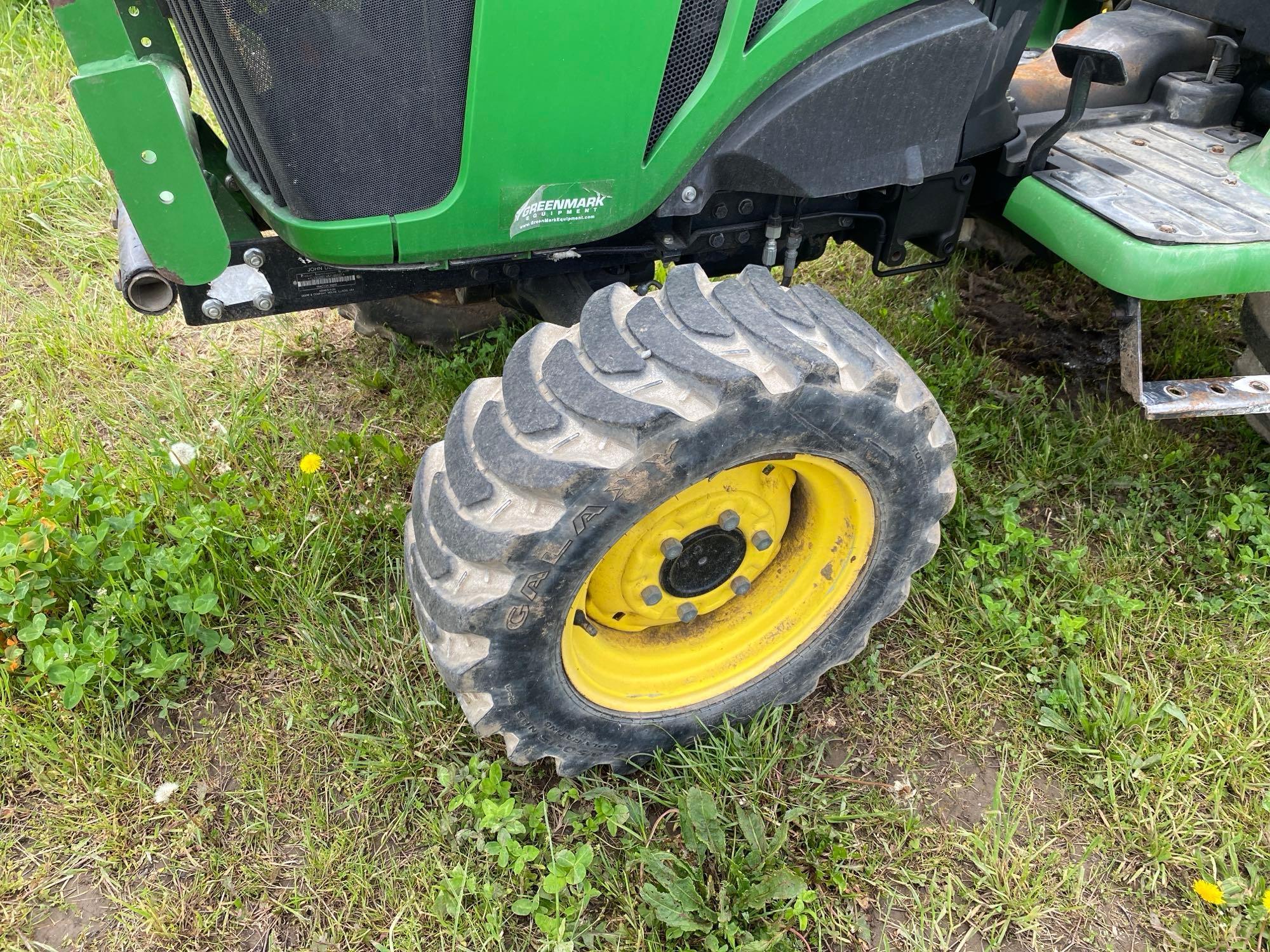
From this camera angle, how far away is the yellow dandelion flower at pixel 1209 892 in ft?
5.50

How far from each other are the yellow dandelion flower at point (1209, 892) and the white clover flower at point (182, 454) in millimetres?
2311

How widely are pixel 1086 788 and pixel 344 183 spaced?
5.87 ft

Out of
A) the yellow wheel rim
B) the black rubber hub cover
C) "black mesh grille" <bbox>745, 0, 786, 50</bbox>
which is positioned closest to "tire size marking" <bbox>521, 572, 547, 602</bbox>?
the yellow wheel rim

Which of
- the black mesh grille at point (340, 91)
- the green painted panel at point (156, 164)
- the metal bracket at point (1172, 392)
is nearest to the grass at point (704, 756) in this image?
the metal bracket at point (1172, 392)

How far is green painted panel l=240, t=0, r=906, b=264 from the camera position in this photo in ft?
4.73

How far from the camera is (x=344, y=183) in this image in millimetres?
1513

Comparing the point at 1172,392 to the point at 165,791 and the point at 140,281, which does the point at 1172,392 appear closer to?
the point at 140,281

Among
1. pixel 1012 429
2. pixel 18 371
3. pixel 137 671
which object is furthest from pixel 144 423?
pixel 1012 429

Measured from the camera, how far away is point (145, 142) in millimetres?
1390

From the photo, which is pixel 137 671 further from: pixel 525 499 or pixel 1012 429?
pixel 1012 429

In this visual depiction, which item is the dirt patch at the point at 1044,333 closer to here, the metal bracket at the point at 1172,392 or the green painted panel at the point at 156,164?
the metal bracket at the point at 1172,392

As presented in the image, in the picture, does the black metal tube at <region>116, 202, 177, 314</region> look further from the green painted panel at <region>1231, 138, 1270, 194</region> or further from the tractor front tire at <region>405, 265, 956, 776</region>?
the green painted panel at <region>1231, 138, 1270, 194</region>


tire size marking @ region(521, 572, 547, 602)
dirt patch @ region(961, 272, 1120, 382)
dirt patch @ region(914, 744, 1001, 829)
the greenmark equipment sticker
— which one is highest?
the greenmark equipment sticker

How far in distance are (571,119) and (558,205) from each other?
0.48 ft
